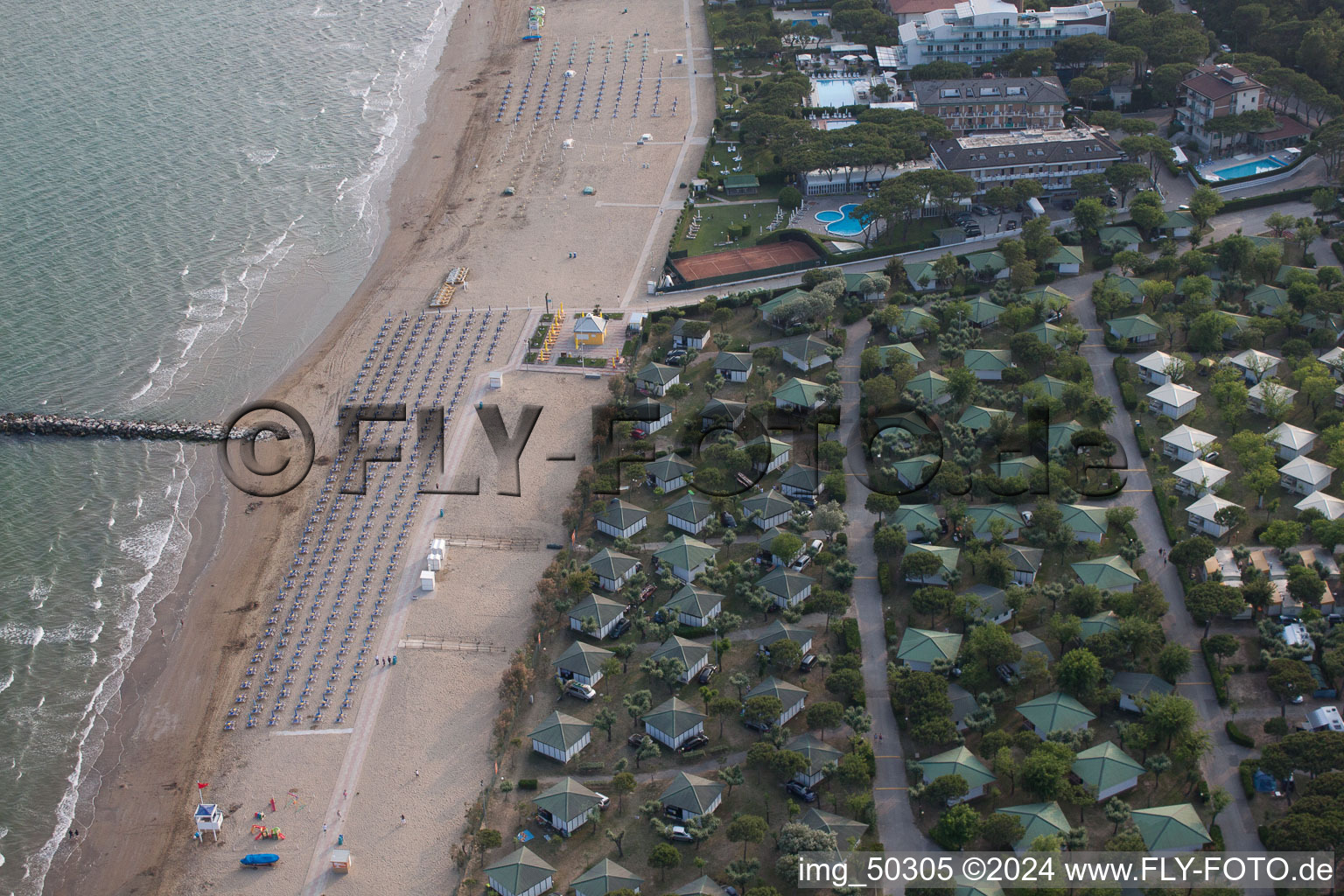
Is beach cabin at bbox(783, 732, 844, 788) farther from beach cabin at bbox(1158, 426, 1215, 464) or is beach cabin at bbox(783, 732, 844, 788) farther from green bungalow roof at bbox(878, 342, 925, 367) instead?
green bungalow roof at bbox(878, 342, 925, 367)

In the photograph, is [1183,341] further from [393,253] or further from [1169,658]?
[393,253]

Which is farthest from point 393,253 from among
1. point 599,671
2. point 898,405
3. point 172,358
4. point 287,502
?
point 599,671

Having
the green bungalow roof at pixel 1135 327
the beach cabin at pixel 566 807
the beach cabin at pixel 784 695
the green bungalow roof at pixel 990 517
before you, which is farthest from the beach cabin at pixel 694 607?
the green bungalow roof at pixel 1135 327

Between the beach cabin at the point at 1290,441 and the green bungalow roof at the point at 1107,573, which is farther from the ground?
the beach cabin at the point at 1290,441

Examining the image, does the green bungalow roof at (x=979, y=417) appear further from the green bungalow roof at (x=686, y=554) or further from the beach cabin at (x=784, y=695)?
the beach cabin at (x=784, y=695)

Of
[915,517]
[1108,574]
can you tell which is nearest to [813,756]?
[915,517]

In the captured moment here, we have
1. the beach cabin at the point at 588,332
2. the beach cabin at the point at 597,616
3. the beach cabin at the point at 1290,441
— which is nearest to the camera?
the beach cabin at the point at 597,616

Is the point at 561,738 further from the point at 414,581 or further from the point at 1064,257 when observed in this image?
the point at 1064,257

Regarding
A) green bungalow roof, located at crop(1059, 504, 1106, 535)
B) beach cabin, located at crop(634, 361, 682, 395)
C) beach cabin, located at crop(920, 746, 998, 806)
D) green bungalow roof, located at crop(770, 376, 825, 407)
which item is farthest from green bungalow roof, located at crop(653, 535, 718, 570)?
green bungalow roof, located at crop(1059, 504, 1106, 535)
